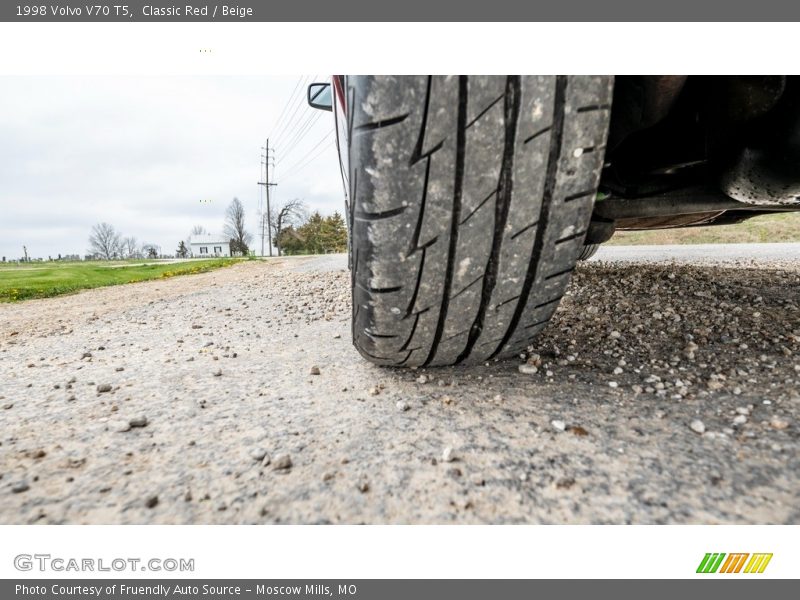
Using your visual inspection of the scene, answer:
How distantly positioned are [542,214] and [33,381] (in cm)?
175

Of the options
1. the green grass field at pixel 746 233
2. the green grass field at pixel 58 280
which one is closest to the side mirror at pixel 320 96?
the green grass field at pixel 58 280

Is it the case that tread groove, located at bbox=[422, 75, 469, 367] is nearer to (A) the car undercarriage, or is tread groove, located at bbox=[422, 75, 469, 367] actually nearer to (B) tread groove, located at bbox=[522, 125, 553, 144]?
(B) tread groove, located at bbox=[522, 125, 553, 144]

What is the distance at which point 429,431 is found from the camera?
92 cm

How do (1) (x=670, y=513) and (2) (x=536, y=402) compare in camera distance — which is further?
(2) (x=536, y=402)

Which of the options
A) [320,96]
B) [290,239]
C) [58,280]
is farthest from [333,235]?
[320,96]

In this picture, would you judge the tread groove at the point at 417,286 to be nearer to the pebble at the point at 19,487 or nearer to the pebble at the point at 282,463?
the pebble at the point at 282,463

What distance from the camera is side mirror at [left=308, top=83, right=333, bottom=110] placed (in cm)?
175

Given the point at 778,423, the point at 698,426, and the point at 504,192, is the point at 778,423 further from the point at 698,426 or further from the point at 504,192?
the point at 504,192

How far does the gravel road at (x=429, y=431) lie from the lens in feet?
2.22

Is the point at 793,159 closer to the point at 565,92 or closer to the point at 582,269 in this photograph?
the point at 565,92

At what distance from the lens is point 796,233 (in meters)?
7.64

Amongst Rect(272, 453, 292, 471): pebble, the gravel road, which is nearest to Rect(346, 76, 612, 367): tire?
the gravel road

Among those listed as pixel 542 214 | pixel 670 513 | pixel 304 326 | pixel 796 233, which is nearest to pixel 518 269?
pixel 542 214

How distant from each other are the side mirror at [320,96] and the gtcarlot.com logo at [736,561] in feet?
5.84
